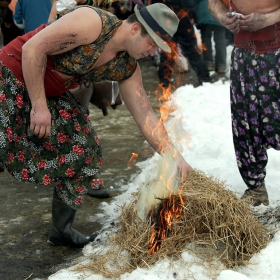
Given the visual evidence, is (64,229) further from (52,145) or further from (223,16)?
(223,16)

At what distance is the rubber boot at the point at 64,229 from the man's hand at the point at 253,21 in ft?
5.71

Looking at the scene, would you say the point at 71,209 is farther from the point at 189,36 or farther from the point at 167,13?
the point at 189,36

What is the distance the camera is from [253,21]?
368 centimetres

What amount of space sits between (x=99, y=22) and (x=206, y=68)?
231 inches

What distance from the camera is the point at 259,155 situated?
13.4 feet

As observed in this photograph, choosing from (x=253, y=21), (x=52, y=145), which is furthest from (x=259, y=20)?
(x=52, y=145)

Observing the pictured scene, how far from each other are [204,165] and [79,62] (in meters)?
2.08

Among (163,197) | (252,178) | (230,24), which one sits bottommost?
(252,178)

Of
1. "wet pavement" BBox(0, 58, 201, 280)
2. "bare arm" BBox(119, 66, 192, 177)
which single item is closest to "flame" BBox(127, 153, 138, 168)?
"wet pavement" BBox(0, 58, 201, 280)

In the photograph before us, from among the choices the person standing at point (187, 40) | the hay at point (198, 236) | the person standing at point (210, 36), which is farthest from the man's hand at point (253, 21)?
the person standing at point (210, 36)

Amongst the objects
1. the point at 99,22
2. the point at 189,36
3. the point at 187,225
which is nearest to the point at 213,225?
the point at 187,225

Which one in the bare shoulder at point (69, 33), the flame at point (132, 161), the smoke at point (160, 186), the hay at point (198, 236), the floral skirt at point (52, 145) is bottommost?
the flame at point (132, 161)

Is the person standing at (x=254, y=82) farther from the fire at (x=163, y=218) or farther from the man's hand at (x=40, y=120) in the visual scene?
the man's hand at (x=40, y=120)

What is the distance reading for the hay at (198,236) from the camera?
3049 mm
